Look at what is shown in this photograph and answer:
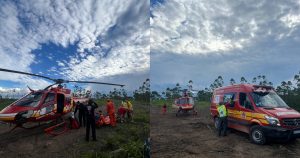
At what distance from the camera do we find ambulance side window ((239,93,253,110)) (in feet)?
36.3

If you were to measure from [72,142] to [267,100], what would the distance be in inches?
332

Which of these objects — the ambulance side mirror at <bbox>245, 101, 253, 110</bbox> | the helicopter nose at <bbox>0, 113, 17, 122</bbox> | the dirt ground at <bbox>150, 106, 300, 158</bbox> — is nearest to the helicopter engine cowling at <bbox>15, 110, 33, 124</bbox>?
the helicopter nose at <bbox>0, 113, 17, 122</bbox>

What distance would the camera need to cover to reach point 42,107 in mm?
7375

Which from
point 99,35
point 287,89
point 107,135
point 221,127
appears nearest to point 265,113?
point 221,127

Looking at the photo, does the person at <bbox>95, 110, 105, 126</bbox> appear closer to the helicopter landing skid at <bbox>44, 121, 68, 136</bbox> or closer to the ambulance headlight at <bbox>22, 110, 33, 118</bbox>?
the helicopter landing skid at <bbox>44, 121, 68, 136</bbox>

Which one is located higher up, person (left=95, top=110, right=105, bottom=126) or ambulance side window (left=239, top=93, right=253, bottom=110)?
ambulance side window (left=239, top=93, right=253, bottom=110)

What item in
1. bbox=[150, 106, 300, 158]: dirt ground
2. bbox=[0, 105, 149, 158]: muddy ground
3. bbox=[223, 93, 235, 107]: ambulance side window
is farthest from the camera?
bbox=[223, 93, 235, 107]: ambulance side window

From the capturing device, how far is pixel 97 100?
506cm

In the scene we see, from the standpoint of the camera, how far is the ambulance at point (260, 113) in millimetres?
9664

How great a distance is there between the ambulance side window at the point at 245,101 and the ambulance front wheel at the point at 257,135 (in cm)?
83

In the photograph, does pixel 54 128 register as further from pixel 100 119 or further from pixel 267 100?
pixel 267 100

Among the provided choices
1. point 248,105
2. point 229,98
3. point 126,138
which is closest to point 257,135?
point 248,105

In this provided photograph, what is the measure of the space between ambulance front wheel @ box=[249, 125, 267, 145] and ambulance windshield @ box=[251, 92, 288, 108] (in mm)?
910

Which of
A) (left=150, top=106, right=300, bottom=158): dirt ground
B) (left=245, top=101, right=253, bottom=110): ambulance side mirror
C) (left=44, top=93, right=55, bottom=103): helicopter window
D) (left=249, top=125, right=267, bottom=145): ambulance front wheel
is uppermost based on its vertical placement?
(left=44, top=93, right=55, bottom=103): helicopter window
